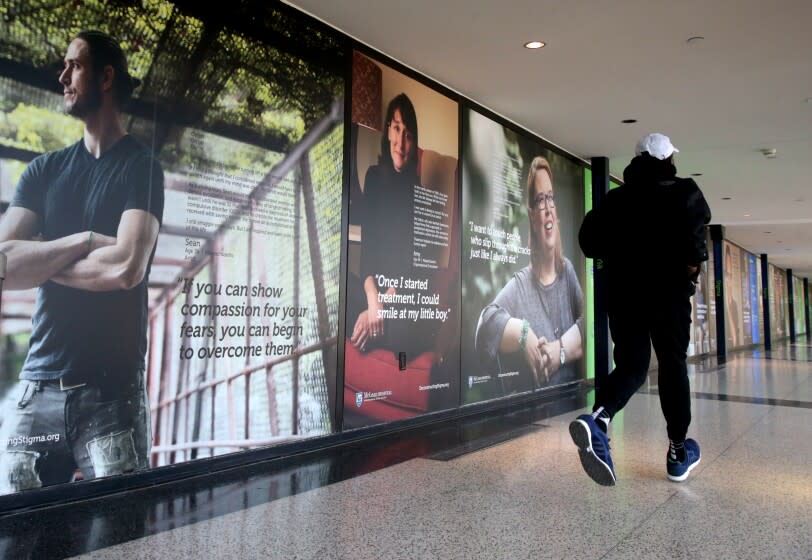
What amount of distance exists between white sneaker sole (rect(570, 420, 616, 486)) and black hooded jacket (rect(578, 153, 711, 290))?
699 mm

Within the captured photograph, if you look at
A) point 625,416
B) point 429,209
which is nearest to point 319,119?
point 429,209

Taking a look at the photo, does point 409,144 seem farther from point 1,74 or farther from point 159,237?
point 1,74

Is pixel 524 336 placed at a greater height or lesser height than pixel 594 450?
greater

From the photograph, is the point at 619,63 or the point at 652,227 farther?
the point at 619,63

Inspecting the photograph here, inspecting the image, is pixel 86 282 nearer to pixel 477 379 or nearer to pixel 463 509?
pixel 463 509

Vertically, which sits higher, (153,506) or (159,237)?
(159,237)

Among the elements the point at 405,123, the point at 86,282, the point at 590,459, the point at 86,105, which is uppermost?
the point at 405,123

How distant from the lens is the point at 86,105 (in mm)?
2641

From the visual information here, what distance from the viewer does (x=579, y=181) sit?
24.2 feet

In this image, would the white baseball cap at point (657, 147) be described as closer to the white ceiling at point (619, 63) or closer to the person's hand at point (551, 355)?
the white ceiling at point (619, 63)

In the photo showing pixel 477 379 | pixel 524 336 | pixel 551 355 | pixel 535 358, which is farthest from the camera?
pixel 551 355

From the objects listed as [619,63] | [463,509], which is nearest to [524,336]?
[619,63]

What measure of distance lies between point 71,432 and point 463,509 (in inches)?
65.8

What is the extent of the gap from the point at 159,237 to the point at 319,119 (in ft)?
4.43
